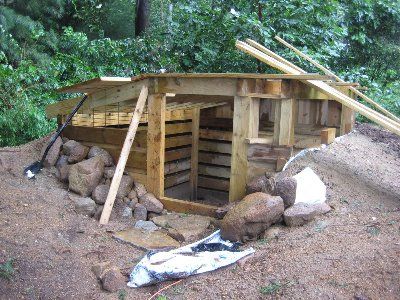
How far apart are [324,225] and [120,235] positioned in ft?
7.80

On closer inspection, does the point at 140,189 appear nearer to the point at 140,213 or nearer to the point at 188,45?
the point at 140,213

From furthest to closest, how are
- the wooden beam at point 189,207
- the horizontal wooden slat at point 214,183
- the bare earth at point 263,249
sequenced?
the horizontal wooden slat at point 214,183, the wooden beam at point 189,207, the bare earth at point 263,249

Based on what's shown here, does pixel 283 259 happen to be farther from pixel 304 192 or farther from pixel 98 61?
pixel 98 61

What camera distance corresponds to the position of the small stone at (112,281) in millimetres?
4176

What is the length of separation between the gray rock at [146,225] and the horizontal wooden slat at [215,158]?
2.80 metres

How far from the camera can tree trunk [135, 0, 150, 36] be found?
537 inches

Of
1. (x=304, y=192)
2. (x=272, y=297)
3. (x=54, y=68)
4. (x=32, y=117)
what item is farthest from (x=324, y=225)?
(x=54, y=68)

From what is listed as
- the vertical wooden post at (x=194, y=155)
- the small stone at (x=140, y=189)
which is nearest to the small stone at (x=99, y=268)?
the small stone at (x=140, y=189)

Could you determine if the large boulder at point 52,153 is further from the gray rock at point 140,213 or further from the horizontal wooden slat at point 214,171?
the horizontal wooden slat at point 214,171

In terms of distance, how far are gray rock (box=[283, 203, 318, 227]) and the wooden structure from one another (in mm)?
829

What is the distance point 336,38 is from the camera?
9750 millimetres

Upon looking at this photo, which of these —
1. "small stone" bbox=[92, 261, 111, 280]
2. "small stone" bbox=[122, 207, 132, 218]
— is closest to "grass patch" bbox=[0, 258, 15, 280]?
"small stone" bbox=[92, 261, 111, 280]

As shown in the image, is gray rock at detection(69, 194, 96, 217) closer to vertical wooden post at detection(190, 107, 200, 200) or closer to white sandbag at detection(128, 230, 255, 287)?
white sandbag at detection(128, 230, 255, 287)

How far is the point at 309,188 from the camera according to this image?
5.14m
